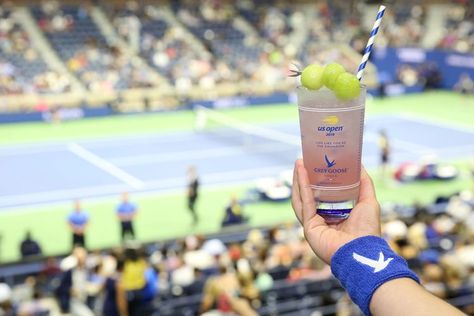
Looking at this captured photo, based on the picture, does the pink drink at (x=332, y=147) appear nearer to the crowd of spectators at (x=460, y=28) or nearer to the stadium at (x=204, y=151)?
the stadium at (x=204, y=151)

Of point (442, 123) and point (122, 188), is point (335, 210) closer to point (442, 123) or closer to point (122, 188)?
point (122, 188)

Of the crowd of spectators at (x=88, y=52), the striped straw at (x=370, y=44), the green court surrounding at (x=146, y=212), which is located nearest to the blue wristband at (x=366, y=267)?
the striped straw at (x=370, y=44)

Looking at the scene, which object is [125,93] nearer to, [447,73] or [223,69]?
[223,69]

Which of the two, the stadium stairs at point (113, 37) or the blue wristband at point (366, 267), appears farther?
the stadium stairs at point (113, 37)

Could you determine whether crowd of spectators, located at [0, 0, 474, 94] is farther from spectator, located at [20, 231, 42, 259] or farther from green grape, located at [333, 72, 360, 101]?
green grape, located at [333, 72, 360, 101]

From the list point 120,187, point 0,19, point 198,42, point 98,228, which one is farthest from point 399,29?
point 98,228

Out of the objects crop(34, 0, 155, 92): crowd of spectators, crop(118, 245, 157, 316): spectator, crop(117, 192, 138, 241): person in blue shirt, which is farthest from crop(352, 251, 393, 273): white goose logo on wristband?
crop(34, 0, 155, 92): crowd of spectators
